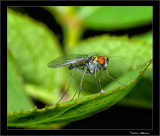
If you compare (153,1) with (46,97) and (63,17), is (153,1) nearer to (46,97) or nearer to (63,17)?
(63,17)

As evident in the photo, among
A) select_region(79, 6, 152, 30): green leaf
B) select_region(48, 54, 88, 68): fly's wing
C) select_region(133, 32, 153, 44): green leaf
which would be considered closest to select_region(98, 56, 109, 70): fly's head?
select_region(48, 54, 88, 68): fly's wing

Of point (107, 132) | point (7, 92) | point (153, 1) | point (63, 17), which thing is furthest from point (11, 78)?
point (153, 1)

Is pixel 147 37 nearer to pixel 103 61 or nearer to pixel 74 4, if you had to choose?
pixel 74 4

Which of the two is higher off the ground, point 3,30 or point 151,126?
point 3,30

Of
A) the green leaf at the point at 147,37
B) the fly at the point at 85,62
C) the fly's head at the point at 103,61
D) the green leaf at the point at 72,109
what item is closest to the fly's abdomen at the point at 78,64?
the fly at the point at 85,62

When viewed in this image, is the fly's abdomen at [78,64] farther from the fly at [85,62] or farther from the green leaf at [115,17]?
the green leaf at [115,17]

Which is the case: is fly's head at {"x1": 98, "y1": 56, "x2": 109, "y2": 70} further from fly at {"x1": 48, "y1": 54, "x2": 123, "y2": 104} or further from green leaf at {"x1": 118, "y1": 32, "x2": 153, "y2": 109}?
green leaf at {"x1": 118, "y1": 32, "x2": 153, "y2": 109}

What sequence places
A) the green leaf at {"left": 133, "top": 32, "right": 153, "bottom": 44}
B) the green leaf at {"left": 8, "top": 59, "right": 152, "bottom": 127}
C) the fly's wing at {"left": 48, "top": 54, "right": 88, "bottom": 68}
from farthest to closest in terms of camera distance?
the green leaf at {"left": 133, "top": 32, "right": 153, "bottom": 44}
the fly's wing at {"left": 48, "top": 54, "right": 88, "bottom": 68}
the green leaf at {"left": 8, "top": 59, "right": 152, "bottom": 127}

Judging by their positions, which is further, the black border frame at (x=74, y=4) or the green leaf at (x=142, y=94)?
the green leaf at (x=142, y=94)
